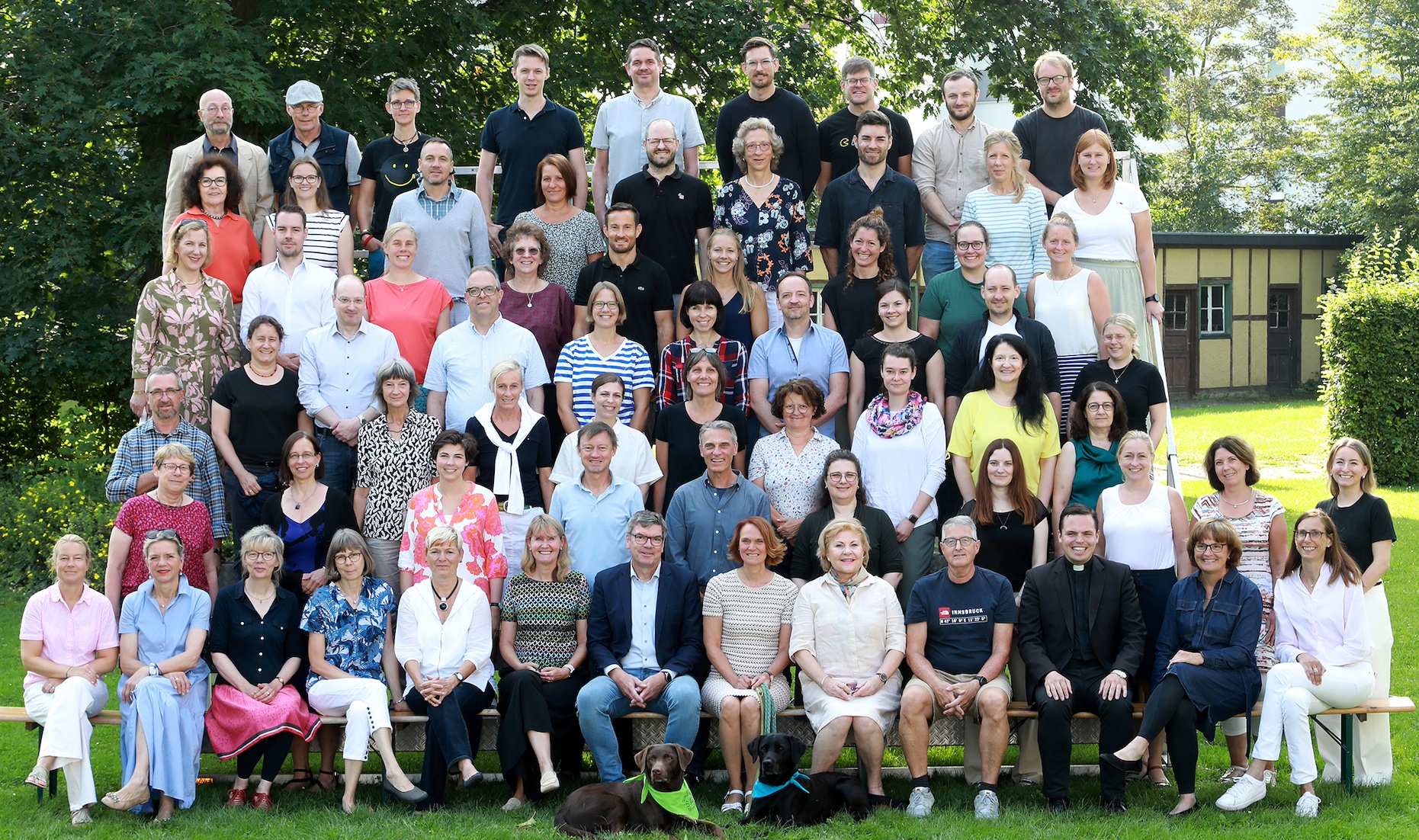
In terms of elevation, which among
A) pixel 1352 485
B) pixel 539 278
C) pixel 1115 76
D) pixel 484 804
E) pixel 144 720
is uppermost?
pixel 1115 76

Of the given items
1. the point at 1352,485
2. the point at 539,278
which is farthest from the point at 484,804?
the point at 1352,485

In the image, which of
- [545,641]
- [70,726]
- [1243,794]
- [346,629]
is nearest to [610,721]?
[545,641]

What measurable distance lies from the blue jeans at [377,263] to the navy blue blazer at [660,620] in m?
2.90

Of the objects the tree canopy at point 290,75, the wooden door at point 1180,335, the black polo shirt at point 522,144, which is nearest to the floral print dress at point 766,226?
the black polo shirt at point 522,144

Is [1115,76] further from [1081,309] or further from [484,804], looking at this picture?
[484,804]

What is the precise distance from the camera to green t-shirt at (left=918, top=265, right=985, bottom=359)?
23.6 feet

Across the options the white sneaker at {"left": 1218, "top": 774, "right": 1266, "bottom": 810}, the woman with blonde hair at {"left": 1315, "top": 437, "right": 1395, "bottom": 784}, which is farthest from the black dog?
the woman with blonde hair at {"left": 1315, "top": 437, "right": 1395, "bottom": 784}

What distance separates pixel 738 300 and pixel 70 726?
394cm

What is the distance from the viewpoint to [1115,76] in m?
13.5

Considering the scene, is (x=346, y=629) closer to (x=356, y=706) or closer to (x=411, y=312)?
(x=356, y=706)

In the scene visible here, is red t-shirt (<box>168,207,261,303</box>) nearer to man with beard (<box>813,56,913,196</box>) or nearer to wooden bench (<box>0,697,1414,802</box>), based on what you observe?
wooden bench (<box>0,697,1414,802</box>)

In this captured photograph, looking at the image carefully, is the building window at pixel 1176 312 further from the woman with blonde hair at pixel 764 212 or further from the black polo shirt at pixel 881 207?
the woman with blonde hair at pixel 764 212

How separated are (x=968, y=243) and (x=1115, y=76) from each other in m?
7.42

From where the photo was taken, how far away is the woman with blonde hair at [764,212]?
754 centimetres
